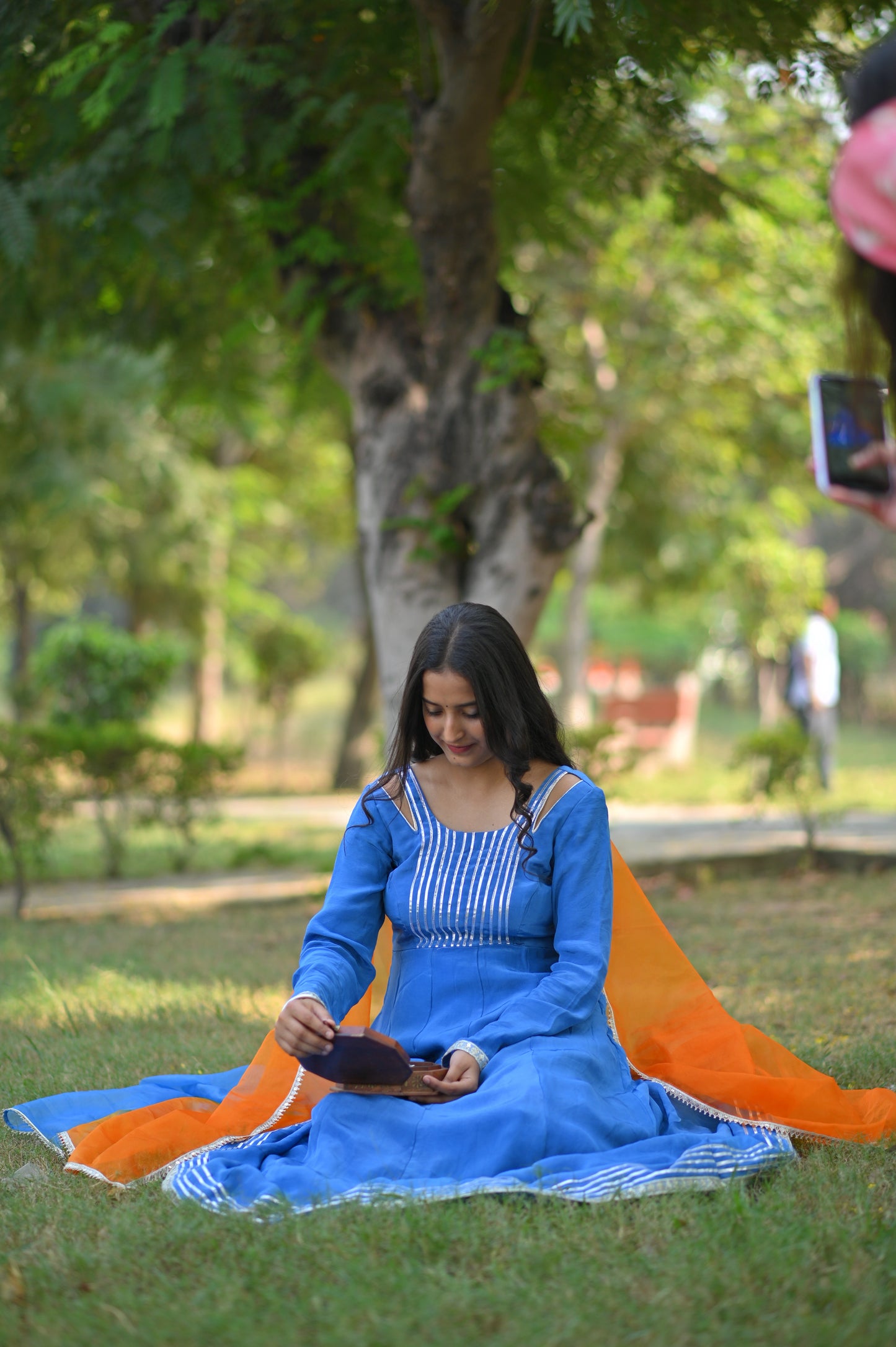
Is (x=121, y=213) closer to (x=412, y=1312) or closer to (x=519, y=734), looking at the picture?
(x=519, y=734)

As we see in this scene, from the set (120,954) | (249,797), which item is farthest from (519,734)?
(249,797)

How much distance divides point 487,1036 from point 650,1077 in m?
0.74

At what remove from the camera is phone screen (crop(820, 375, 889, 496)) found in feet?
8.65

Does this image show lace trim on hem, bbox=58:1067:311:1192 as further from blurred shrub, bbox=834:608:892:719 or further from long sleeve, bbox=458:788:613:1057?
blurred shrub, bbox=834:608:892:719

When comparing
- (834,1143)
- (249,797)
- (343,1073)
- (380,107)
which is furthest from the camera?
(249,797)

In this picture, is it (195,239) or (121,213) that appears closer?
(121,213)

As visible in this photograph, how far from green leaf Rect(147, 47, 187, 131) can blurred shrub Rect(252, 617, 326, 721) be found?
42.5ft

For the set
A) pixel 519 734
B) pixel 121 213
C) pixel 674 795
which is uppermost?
pixel 121 213

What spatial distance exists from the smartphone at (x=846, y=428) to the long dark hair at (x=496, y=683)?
110 centimetres

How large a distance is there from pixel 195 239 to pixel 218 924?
4167mm

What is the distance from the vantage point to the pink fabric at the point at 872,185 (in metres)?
2.30

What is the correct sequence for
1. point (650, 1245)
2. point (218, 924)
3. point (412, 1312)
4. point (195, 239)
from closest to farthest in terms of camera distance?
1. point (412, 1312)
2. point (650, 1245)
3. point (195, 239)
4. point (218, 924)

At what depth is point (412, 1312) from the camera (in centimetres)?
253

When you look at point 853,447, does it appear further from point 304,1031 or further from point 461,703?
point 304,1031
